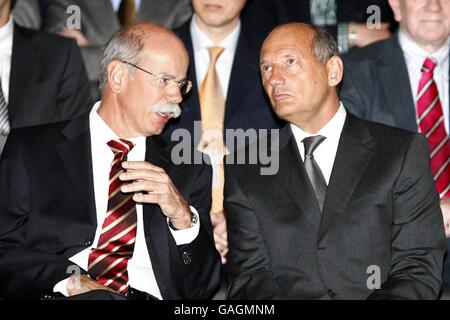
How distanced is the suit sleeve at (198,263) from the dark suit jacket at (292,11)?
159 cm

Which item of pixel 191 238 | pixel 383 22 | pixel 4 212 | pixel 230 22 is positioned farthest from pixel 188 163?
pixel 383 22

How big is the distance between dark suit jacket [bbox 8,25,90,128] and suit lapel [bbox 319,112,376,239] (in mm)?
1619

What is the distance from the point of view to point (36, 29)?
5859mm

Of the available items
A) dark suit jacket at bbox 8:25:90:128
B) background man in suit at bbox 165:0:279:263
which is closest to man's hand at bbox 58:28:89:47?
dark suit jacket at bbox 8:25:90:128

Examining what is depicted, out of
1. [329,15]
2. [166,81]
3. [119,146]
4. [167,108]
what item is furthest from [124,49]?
[329,15]

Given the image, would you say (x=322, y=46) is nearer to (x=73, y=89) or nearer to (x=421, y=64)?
(x=421, y=64)

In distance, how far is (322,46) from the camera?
4785 mm

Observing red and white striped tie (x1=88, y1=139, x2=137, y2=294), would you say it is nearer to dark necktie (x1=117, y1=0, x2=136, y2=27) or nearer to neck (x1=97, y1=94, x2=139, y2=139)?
neck (x1=97, y1=94, x2=139, y2=139)

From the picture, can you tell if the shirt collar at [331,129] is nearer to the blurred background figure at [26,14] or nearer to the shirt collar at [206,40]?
the shirt collar at [206,40]

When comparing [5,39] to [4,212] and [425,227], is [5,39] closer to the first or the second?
[4,212]

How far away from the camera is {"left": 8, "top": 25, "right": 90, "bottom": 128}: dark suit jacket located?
547 centimetres

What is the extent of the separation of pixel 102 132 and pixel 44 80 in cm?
87

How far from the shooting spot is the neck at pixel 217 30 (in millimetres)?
5762

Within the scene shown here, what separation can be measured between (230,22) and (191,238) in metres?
1.67
